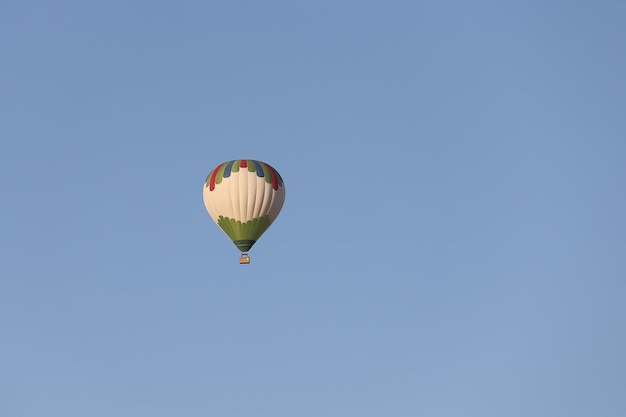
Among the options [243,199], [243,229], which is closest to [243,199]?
[243,199]

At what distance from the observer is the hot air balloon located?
141m

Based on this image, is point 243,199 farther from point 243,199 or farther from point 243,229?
point 243,229

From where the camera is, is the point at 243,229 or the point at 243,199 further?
the point at 243,229

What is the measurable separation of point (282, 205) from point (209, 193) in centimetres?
513

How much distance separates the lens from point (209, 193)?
468 ft

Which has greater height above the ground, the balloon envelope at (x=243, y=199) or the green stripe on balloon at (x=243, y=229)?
the balloon envelope at (x=243, y=199)

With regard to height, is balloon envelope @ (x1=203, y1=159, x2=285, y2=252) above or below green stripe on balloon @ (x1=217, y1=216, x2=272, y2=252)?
above

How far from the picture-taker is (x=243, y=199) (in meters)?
141

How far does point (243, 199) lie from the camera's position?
141250mm

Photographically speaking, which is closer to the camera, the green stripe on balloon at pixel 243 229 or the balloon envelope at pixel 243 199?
the balloon envelope at pixel 243 199

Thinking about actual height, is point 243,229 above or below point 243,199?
below

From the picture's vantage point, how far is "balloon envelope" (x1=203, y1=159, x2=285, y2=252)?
141250 mm

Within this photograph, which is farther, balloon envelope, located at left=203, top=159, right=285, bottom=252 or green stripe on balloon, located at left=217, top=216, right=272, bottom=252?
green stripe on balloon, located at left=217, top=216, right=272, bottom=252

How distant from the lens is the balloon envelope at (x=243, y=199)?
141250 millimetres
